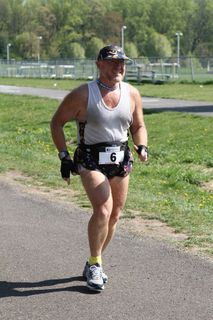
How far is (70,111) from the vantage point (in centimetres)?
534

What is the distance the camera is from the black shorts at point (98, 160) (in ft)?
17.4

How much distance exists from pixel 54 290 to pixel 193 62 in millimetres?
51246

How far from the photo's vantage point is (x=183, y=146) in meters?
14.4

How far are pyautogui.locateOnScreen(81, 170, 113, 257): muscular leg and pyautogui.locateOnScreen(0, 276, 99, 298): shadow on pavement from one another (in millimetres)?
374

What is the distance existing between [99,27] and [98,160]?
11650cm

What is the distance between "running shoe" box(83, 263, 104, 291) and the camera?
208 inches

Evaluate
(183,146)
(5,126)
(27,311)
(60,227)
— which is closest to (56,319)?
(27,311)

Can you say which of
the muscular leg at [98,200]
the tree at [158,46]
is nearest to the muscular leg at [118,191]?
the muscular leg at [98,200]

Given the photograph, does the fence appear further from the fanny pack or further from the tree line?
the tree line

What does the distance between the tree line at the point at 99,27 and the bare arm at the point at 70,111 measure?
4256 inches

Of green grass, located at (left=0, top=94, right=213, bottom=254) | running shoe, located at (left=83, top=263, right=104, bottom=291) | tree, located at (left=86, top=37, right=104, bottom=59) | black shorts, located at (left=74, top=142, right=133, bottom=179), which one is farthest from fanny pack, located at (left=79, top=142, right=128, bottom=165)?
tree, located at (left=86, top=37, right=104, bottom=59)

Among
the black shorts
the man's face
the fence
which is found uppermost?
the man's face

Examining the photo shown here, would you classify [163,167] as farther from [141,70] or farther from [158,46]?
[158,46]

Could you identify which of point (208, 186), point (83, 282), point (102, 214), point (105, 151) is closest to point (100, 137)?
point (105, 151)
